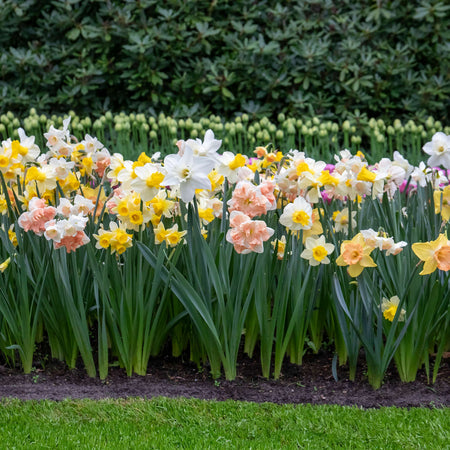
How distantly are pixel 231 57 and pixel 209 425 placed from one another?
4.82 m

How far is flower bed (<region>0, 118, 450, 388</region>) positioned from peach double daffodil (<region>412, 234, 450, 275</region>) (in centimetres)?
11

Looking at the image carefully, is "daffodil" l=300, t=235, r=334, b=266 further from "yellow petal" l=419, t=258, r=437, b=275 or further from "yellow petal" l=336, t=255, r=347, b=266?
"yellow petal" l=419, t=258, r=437, b=275

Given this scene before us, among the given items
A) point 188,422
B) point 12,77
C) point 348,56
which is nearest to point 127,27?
point 12,77

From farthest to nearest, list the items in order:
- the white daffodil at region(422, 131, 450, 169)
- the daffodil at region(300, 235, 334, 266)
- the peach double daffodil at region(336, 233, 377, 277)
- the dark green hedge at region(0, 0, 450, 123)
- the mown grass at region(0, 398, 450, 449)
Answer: the dark green hedge at region(0, 0, 450, 123) → the white daffodil at region(422, 131, 450, 169) → the daffodil at region(300, 235, 334, 266) → the peach double daffodil at region(336, 233, 377, 277) → the mown grass at region(0, 398, 450, 449)

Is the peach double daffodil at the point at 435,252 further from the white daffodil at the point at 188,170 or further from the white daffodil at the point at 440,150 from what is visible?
the white daffodil at the point at 188,170

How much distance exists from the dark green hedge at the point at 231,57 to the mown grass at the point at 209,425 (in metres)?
4.21

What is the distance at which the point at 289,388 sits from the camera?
261cm

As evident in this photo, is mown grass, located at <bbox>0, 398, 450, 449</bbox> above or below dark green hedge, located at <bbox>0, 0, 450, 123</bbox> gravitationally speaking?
below

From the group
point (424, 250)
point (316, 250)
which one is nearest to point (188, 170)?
point (316, 250)

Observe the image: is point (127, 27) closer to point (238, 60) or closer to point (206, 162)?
point (238, 60)

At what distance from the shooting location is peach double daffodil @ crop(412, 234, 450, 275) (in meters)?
2.21

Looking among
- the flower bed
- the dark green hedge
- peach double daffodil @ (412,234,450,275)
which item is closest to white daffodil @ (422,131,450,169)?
the flower bed

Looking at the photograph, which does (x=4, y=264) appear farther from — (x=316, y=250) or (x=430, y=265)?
(x=430, y=265)

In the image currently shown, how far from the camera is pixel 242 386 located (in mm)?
2615
